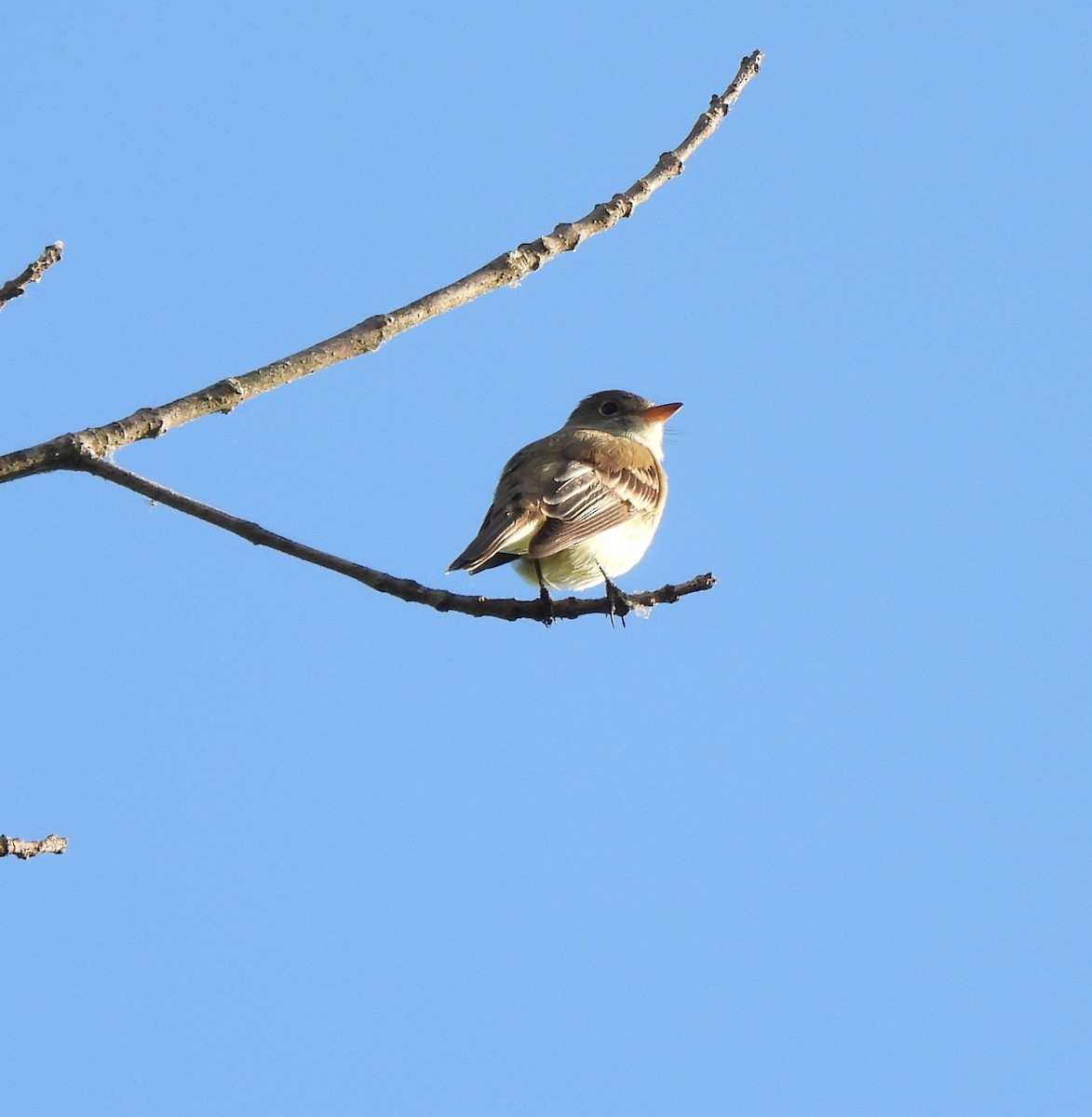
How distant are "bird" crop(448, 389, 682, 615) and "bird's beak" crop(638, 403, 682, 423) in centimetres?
2

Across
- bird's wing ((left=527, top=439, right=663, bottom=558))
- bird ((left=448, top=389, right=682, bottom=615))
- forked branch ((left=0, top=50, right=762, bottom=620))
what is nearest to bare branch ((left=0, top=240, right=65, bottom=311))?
forked branch ((left=0, top=50, right=762, bottom=620))

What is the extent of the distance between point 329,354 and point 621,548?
3.50 metres

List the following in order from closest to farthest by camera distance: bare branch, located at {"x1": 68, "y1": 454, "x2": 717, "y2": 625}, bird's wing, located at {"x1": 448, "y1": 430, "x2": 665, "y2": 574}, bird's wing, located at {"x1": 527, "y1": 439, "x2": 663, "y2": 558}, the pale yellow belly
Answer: bare branch, located at {"x1": 68, "y1": 454, "x2": 717, "y2": 625}, bird's wing, located at {"x1": 448, "y1": 430, "x2": 665, "y2": 574}, bird's wing, located at {"x1": 527, "y1": 439, "x2": 663, "y2": 558}, the pale yellow belly

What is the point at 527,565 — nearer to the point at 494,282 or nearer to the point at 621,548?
the point at 621,548

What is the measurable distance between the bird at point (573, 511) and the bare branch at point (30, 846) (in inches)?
97.7

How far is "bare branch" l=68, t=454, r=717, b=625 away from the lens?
3365mm

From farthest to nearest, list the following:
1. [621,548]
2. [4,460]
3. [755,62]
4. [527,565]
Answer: [621,548]
[527,565]
[755,62]
[4,460]

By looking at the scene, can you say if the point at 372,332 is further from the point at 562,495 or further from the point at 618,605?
the point at 562,495

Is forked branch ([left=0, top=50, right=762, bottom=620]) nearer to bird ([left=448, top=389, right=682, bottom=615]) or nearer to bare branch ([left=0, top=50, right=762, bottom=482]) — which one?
bare branch ([left=0, top=50, right=762, bottom=482])

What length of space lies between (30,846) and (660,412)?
6205 millimetres

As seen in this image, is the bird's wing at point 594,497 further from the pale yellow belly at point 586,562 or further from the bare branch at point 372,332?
the bare branch at point 372,332

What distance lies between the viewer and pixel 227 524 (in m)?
3.39

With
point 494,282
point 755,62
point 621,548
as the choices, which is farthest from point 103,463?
point 621,548

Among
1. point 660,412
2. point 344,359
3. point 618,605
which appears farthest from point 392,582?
point 660,412
